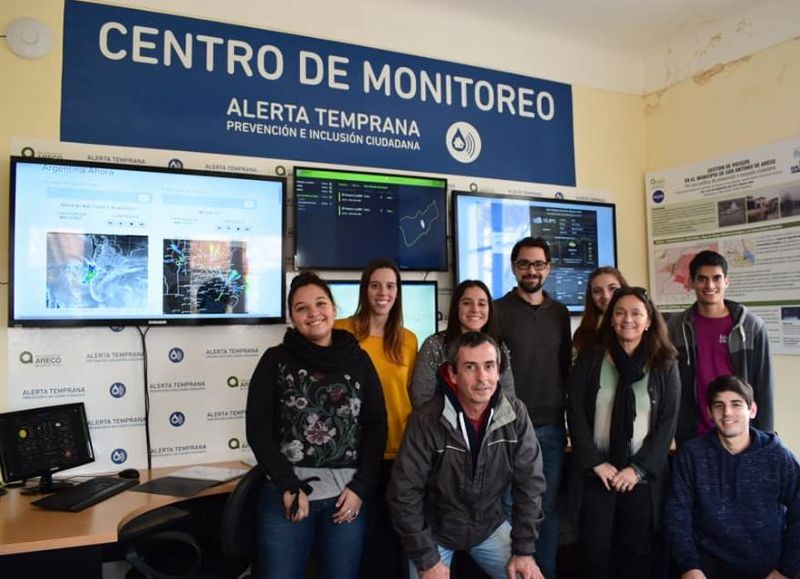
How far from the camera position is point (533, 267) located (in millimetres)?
2549

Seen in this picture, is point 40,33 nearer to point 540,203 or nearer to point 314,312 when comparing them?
point 314,312

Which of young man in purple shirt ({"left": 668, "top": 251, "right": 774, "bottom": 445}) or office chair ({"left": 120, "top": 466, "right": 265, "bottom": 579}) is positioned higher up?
young man in purple shirt ({"left": 668, "top": 251, "right": 774, "bottom": 445})

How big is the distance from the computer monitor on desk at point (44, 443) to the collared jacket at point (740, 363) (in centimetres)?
258

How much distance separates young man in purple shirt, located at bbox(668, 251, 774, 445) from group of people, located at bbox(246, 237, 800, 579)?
0.07ft

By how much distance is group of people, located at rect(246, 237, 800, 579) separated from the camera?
76.8 inches

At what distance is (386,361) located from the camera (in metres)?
2.34

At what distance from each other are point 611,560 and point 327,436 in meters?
1.29

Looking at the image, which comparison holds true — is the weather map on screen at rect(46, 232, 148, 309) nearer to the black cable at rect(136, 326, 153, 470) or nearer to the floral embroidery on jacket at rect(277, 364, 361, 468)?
the black cable at rect(136, 326, 153, 470)

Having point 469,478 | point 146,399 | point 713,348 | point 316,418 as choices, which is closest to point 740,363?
point 713,348


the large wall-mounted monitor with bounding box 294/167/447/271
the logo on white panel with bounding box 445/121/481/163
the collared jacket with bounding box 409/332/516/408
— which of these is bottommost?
the collared jacket with bounding box 409/332/516/408

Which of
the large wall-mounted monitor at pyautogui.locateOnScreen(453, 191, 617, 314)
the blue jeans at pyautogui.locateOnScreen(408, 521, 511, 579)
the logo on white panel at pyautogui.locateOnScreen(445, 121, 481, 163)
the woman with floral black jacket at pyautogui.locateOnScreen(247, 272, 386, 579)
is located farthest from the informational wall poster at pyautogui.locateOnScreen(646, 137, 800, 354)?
the woman with floral black jacket at pyautogui.locateOnScreen(247, 272, 386, 579)

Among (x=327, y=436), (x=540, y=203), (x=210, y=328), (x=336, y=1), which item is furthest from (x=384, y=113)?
(x=327, y=436)

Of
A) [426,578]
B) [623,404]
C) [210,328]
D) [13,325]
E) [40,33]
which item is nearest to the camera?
[426,578]

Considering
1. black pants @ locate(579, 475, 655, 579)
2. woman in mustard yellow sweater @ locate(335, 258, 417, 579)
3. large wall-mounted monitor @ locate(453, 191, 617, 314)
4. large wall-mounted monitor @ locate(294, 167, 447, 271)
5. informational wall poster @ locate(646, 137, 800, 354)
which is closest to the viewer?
black pants @ locate(579, 475, 655, 579)
